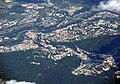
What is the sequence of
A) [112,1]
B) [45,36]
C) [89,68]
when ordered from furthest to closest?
[112,1]
[45,36]
[89,68]

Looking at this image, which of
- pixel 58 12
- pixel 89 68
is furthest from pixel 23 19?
pixel 89 68

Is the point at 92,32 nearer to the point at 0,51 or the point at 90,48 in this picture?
the point at 90,48

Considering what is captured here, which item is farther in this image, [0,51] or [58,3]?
[58,3]

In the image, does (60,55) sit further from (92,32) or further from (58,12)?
(58,12)

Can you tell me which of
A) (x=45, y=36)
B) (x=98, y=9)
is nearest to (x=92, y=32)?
(x=45, y=36)

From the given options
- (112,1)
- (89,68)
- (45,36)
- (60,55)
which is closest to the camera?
(89,68)

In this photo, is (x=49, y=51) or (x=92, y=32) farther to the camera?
(x=92, y=32)

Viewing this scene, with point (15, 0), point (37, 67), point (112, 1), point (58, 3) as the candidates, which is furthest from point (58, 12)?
point (37, 67)

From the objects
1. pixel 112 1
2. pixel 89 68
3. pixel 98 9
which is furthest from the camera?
pixel 112 1

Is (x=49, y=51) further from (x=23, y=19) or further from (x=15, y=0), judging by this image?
(x=15, y=0)
